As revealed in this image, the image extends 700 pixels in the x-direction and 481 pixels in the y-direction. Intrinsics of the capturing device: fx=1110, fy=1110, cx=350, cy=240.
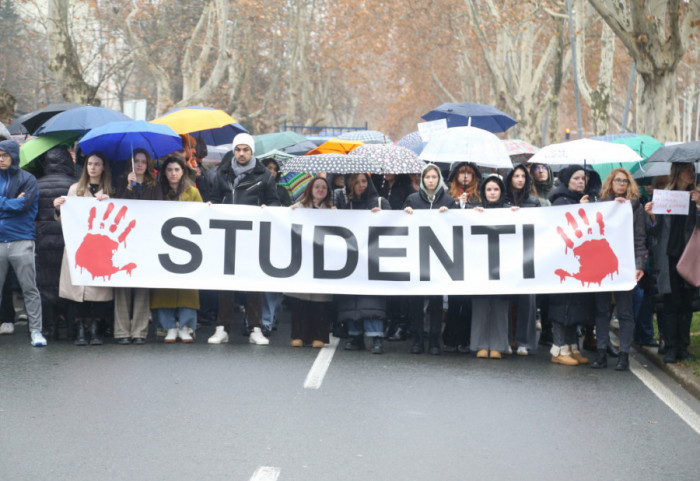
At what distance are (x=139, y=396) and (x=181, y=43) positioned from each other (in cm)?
3590

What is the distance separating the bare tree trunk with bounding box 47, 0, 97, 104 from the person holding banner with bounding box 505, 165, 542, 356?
1271cm

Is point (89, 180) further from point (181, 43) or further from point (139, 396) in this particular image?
point (181, 43)

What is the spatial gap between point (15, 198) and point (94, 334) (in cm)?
147

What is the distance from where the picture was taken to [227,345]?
10672mm

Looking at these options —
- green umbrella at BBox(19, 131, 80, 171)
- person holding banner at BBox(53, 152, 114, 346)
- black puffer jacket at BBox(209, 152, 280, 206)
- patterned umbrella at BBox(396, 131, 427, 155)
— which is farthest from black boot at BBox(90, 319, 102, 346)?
patterned umbrella at BBox(396, 131, 427, 155)

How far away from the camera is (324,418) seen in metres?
7.53

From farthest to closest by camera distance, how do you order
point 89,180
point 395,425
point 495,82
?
point 495,82, point 89,180, point 395,425

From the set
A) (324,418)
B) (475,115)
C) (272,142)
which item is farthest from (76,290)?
(475,115)

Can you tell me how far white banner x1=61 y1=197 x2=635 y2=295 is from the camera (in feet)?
34.1

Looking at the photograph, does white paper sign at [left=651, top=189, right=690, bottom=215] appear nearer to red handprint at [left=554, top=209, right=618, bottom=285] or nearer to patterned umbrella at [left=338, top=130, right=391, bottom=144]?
red handprint at [left=554, top=209, right=618, bottom=285]

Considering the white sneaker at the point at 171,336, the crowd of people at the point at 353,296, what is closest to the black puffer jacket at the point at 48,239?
the crowd of people at the point at 353,296

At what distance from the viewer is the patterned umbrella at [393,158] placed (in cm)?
1031

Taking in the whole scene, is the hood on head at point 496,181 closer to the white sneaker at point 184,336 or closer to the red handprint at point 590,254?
the red handprint at point 590,254

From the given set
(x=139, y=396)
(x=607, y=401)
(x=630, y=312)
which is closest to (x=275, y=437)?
(x=139, y=396)
